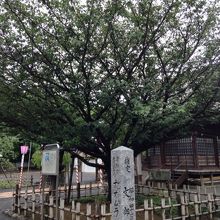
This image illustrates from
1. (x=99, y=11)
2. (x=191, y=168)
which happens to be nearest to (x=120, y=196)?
(x=99, y=11)

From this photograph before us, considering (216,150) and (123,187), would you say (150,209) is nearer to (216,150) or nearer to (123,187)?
(123,187)

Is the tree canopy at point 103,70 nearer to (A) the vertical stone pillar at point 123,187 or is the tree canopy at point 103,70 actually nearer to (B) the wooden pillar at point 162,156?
(A) the vertical stone pillar at point 123,187

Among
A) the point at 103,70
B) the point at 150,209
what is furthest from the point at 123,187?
the point at 103,70

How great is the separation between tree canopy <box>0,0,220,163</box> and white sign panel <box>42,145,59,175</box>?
4.14ft

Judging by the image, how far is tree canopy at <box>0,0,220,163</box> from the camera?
10.3m

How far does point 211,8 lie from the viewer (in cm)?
1177

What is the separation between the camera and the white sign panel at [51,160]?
29.5 ft

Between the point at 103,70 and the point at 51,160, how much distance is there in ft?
13.9

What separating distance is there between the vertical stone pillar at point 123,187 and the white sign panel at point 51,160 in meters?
2.64

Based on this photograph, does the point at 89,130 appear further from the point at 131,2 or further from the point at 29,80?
the point at 131,2

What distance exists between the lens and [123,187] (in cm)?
659

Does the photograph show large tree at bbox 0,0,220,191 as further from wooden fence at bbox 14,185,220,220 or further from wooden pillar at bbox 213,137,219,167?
wooden pillar at bbox 213,137,219,167

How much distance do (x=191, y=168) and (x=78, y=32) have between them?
12363 mm

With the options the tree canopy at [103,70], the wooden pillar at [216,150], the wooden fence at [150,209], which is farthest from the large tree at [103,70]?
the wooden pillar at [216,150]
